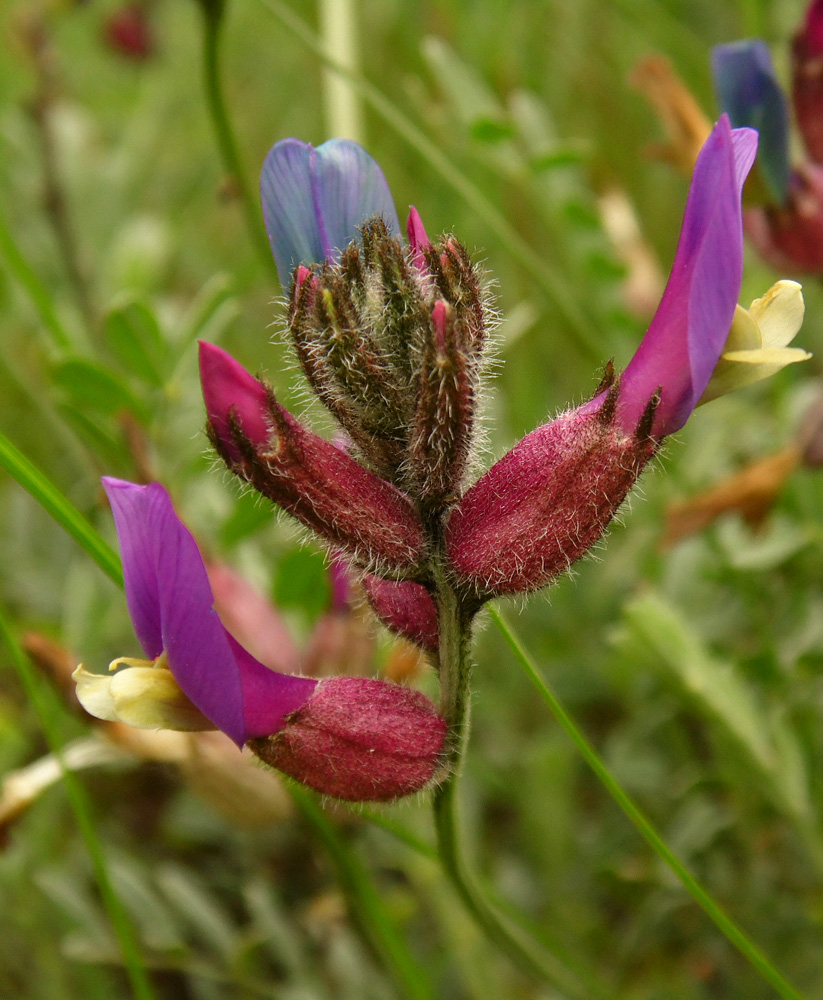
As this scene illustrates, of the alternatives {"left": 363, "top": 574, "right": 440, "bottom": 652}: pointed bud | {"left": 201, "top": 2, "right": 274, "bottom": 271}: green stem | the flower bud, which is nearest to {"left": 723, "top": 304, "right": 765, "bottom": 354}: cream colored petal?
the flower bud

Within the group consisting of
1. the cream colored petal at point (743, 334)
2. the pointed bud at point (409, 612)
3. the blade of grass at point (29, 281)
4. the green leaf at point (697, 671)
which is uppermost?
the blade of grass at point (29, 281)

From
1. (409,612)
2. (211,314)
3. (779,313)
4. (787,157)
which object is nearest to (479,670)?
(211,314)

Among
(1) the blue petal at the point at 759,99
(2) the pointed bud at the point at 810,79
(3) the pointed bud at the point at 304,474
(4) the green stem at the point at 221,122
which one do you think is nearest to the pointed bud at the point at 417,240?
(3) the pointed bud at the point at 304,474

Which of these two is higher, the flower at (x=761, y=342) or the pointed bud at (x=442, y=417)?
the pointed bud at (x=442, y=417)

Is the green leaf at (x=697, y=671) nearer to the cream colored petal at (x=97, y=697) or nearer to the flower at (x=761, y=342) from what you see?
the flower at (x=761, y=342)

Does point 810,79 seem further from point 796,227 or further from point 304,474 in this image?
point 304,474

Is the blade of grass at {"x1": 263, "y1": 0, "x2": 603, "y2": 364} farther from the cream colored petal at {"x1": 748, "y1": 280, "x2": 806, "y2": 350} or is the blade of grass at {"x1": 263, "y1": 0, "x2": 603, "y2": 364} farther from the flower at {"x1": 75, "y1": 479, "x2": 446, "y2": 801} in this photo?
the flower at {"x1": 75, "y1": 479, "x2": 446, "y2": 801}
